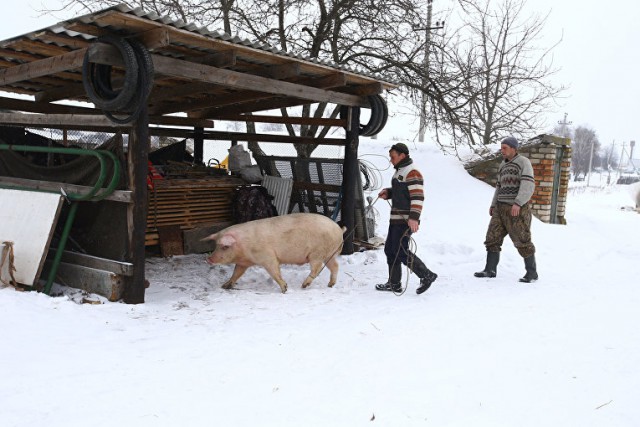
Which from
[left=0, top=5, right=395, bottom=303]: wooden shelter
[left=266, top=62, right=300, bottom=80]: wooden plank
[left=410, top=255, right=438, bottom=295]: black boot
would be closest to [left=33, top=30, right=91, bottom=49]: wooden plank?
[left=0, top=5, right=395, bottom=303]: wooden shelter

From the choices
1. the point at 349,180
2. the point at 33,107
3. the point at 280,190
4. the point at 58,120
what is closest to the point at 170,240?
the point at 280,190

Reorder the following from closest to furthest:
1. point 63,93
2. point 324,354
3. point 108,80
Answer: point 324,354 < point 108,80 < point 63,93

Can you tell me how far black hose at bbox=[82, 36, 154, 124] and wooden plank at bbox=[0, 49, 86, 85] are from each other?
24 cm

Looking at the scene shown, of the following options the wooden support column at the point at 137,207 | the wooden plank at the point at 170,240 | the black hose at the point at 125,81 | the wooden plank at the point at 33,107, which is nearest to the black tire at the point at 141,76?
the black hose at the point at 125,81

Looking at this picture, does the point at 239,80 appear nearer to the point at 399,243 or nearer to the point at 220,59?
the point at 220,59

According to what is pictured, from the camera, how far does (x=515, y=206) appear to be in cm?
687

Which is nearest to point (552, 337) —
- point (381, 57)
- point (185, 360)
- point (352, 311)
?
point (352, 311)

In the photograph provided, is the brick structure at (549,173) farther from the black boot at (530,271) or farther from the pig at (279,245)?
the pig at (279,245)

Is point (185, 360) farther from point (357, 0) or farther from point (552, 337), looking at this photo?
point (357, 0)

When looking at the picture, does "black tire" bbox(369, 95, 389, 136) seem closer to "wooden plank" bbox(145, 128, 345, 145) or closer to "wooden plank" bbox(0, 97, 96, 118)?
"wooden plank" bbox(145, 128, 345, 145)

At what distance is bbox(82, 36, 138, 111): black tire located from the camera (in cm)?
481

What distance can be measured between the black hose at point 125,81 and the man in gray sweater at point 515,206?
462 cm

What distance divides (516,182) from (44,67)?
5.93m

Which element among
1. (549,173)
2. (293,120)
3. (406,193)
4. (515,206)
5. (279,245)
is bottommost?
(279,245)
